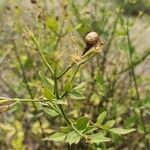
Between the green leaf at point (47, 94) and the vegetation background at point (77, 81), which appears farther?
the vegetation background at point (77, 81)

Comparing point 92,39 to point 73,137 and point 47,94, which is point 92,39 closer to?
point 47,94

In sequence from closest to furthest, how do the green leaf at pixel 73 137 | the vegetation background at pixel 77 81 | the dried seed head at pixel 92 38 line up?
the dried seed head at pixel 92 38, the green leaf at pixel 73 137, the vegetation background at pixel 77 81

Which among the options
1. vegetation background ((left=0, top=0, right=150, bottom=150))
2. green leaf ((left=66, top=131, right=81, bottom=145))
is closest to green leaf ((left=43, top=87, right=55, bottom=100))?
green leaf ((left=66, top=131, right=81, bottom=145))

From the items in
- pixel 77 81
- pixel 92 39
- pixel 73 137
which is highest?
pixel 77 81

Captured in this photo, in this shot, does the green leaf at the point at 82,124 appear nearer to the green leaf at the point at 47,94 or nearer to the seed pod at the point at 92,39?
the green leaf at the point at 47,94

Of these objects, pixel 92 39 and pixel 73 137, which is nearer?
pixel 92 39

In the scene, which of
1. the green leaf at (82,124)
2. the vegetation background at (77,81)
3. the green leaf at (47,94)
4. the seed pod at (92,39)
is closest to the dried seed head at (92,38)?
the seed pod at (92,39)

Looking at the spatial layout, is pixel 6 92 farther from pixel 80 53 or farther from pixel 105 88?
pixel 80 53

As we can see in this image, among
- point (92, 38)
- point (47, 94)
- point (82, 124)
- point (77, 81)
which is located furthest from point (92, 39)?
point (77, 81)

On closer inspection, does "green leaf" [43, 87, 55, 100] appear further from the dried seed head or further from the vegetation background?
the vegetation background

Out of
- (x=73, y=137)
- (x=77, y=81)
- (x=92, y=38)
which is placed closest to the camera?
(x=92, y=38)
